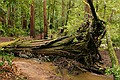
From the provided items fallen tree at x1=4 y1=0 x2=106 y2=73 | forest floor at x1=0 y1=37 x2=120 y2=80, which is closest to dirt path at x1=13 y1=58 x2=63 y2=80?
forest floor at x1=0 y1=37 x2=120 y2=80

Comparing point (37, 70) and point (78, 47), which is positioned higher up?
point (78, 47)

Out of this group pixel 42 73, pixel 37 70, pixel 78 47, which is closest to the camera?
pixel 42 73

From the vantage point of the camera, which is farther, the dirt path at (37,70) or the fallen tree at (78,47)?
the fallen tree at (78,47)

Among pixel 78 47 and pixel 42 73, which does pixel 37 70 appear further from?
pixel 78 47

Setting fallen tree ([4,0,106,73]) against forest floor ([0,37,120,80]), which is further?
fallen tree ([4,0,106,73])

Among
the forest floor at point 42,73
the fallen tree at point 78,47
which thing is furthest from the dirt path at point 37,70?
the fallen tree at point 78,47

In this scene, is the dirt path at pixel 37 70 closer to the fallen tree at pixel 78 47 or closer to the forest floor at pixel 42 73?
the forest floor at pixel 42 73

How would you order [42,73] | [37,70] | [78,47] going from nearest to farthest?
[42,73] → [37,70] → [78,47]

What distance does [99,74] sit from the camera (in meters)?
11.2

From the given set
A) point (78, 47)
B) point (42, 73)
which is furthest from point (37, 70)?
point (78, 47)

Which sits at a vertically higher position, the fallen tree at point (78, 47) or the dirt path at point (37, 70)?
the fallen tree at point (78, 47)

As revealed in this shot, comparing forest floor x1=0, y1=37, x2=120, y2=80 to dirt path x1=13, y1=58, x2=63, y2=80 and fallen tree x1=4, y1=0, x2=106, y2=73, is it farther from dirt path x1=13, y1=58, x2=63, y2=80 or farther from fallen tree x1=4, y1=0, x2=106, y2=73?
fallen tree x1=4, y1=0, x2=106, y2=73

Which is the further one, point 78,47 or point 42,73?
point 78,47

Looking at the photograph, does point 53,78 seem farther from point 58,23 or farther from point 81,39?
point 58,23
